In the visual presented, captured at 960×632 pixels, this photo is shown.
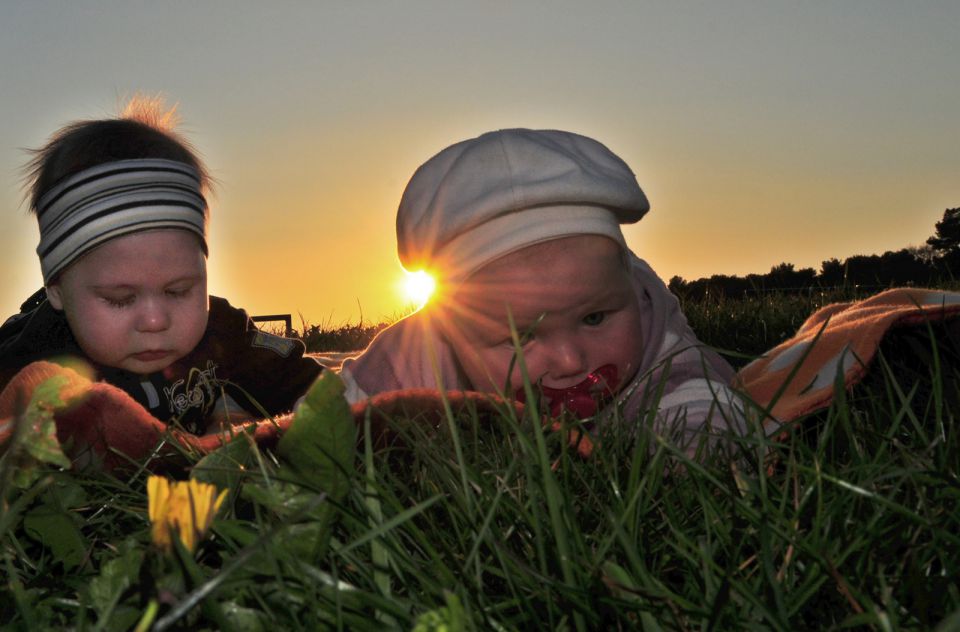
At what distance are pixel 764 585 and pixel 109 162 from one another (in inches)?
131

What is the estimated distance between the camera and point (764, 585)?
966mm

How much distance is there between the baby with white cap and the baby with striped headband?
103 centimetres

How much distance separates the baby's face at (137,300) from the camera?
128 inches

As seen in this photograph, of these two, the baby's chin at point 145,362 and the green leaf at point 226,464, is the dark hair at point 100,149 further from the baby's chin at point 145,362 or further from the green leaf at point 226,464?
the green leaf at point 226,464

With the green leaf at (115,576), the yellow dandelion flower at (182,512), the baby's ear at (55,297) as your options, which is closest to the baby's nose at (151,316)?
the baby's ear at (55,297)

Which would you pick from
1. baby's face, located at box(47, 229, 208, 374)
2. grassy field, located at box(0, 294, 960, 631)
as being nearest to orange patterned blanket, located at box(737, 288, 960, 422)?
grassy field, located at box(0, 294, 960, 631)

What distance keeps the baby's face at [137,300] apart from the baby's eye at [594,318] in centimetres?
162

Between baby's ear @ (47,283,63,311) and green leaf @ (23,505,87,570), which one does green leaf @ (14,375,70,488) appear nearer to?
green leaf @ (23,505,87,570)

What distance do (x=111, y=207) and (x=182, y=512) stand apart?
2.86 metres

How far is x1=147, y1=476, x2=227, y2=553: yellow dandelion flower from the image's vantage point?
2.53 feet

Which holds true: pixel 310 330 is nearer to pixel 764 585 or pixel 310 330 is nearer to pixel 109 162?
pixel 109 162

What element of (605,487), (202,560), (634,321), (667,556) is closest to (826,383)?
(634,321)

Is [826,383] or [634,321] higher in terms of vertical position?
[634,321]

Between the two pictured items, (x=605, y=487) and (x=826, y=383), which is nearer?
(x=605, y=487)
